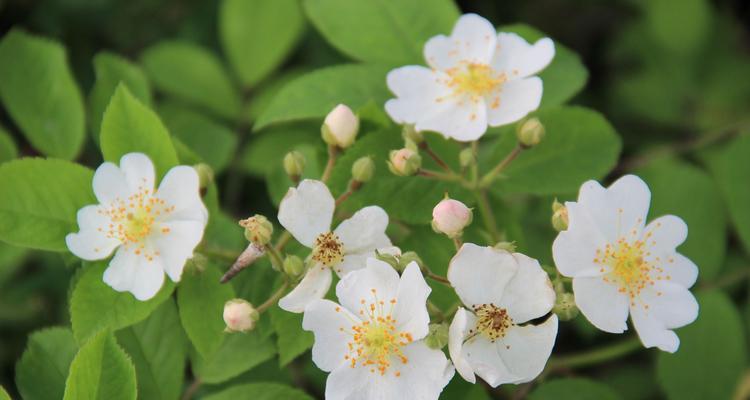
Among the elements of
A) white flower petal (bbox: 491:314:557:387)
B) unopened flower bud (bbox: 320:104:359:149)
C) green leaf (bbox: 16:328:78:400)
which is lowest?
green leaf (bbox: 16:328:78:400)

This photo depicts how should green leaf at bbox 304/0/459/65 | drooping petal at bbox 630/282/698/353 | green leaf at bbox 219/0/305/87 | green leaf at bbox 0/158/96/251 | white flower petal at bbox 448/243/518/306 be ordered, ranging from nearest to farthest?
white flower petal at bbox 448/243/518/306, drooping petal at bbox 630/282/698/353, green leaf at bbox 0/158/96/251, green leaf at bbox 304/0/459/65, green leaf at bbox 219/0/305/87

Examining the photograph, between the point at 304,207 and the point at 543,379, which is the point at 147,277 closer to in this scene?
the point at 304,207

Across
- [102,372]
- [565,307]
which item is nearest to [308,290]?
[102,372]

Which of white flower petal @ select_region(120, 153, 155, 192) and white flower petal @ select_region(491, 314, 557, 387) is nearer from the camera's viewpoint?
white flower petal @ select_region(491, 314, 557, 387)

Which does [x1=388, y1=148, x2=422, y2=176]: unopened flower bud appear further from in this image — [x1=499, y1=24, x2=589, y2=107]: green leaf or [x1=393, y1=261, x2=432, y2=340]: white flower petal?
[x1=499, y1=24, x2=589, y2=107]: green leaf

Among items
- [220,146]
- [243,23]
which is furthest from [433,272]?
[243,23]

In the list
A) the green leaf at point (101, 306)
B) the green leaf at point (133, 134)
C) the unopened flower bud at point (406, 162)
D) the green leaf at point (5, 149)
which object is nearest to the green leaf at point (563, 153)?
the unopened flower bud at point (406, 162)

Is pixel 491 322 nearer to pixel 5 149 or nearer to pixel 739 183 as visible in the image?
pixel 739 183

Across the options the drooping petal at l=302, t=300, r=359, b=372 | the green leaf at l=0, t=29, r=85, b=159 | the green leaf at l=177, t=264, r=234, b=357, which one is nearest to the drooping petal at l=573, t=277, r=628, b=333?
the drooping petal at l=302, t=300, r=359, b=372
